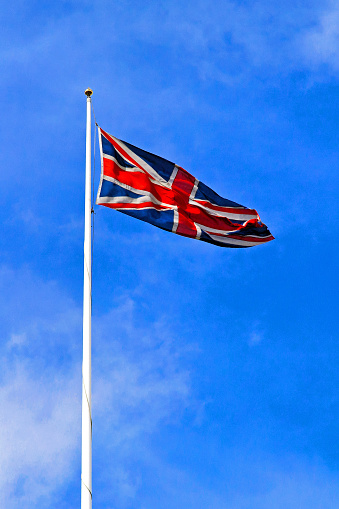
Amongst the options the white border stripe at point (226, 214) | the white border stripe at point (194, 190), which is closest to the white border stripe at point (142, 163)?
the white border stripe at point (194, 190)

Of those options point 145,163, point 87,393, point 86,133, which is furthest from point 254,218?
point 87,393

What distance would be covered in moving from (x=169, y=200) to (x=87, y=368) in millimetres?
7619

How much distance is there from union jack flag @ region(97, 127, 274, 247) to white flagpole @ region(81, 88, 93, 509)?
1.04 m

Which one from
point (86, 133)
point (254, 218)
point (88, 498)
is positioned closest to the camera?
point (88, 498)

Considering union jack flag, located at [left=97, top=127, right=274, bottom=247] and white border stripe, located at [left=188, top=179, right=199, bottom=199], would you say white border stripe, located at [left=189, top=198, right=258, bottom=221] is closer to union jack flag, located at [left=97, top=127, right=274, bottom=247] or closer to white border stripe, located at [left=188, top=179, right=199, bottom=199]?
union jack flag, located at [left=97, top=127, right=274, bottom=247]

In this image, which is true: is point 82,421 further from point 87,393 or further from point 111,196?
point 111,196

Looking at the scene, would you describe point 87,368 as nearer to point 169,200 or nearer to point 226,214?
point 169,200

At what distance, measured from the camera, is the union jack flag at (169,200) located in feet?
69.1

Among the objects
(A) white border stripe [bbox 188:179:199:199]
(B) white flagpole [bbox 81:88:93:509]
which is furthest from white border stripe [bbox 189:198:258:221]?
(B) white flagpole [bbox 81:88:93:509]

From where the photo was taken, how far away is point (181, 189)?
23359mm

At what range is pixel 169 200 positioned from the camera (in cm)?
2266

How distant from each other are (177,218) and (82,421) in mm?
7980

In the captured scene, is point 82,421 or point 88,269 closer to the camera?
point 82,421

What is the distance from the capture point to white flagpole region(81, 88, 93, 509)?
1534 cm
